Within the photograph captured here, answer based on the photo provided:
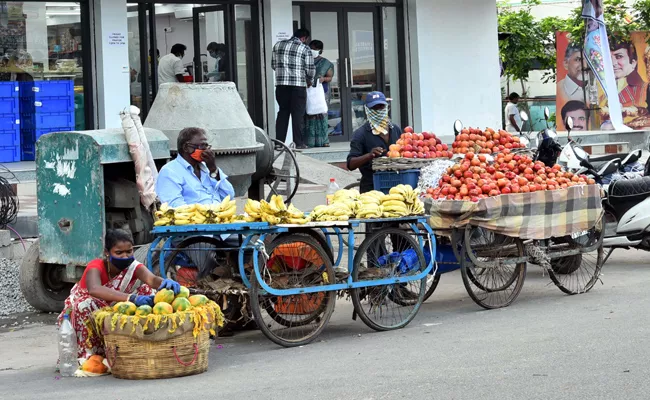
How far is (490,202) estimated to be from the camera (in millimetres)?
9367

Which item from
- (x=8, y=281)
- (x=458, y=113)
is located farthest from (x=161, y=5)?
(x=8, y=281)

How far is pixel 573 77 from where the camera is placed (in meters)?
26.5

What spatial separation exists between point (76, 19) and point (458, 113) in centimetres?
770

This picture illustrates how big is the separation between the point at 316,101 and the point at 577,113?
31.7ft

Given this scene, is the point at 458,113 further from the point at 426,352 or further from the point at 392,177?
the point at 426,352

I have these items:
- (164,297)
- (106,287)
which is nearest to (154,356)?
(164,297)

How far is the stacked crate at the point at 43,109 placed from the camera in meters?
17.0

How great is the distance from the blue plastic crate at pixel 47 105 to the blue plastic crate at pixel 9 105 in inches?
9.8

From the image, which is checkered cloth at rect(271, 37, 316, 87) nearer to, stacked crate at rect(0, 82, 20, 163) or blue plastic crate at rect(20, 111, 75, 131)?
blue plastic crate at rect(20, 111, 75, 131)

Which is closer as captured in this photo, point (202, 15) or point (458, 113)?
point (202, 15)

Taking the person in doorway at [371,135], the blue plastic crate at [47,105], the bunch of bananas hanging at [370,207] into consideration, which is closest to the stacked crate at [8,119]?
the blue plastic crate at [47,105]

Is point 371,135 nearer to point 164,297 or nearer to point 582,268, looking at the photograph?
point 582,268

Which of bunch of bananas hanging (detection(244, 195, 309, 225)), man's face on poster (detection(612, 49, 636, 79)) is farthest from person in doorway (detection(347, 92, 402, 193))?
man's face on poster (detection(612, 49, 636, 79))

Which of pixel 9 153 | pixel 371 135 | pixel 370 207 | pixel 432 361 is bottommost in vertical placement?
pixel 432 361
